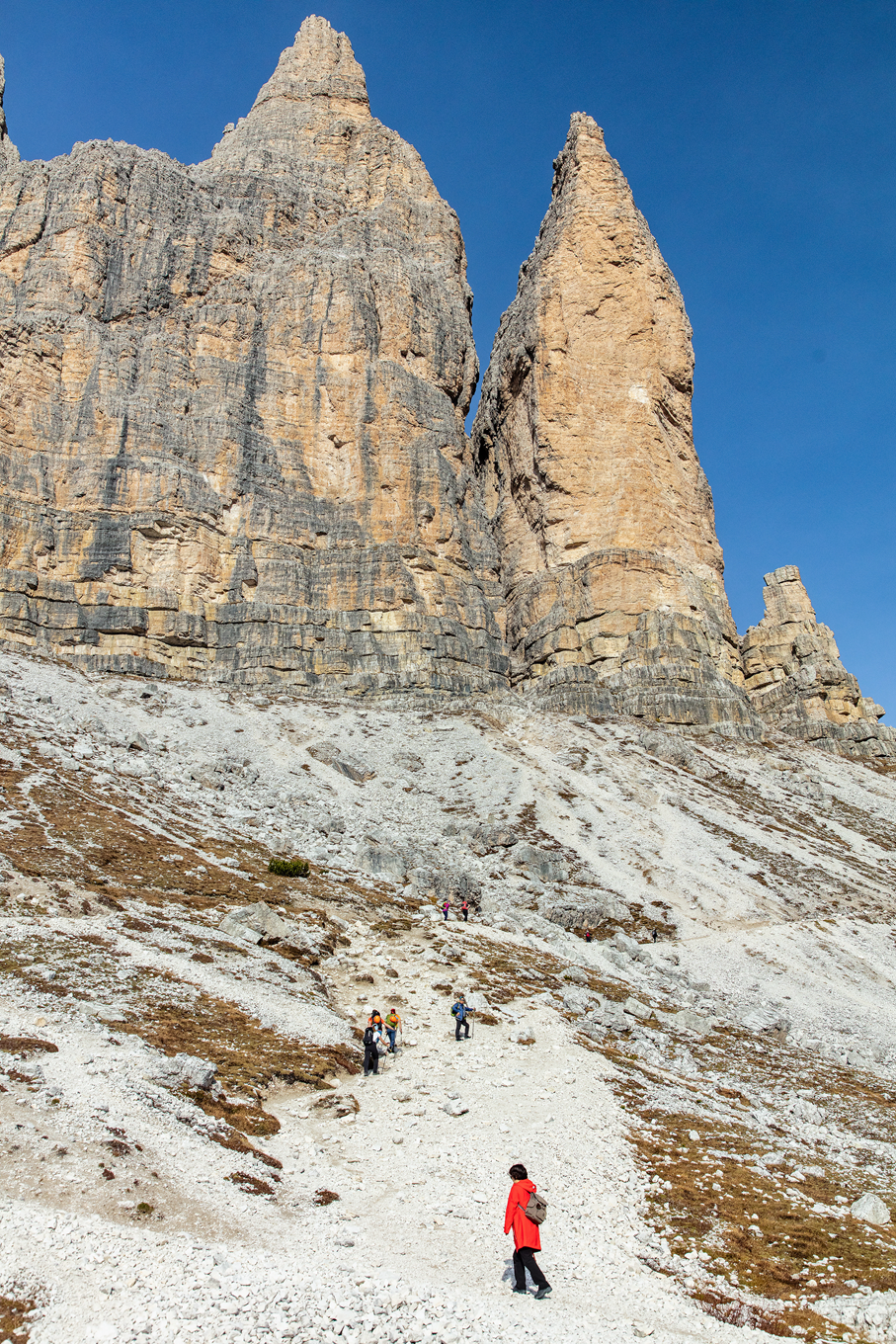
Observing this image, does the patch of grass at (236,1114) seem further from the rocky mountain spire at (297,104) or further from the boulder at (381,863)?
the rocky mountain spire at (297,104)

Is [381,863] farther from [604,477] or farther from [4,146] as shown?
[4,146]

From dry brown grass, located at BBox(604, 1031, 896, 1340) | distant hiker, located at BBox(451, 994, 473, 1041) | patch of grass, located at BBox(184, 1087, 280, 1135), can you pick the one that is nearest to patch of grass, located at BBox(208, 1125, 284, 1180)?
patch of grass, located at BBox(184, 1087, 280, 1135)

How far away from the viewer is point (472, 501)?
9112cm

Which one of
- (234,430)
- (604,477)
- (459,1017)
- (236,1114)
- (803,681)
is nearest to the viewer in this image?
(236,1114)

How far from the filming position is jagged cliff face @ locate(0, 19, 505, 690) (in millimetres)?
68875

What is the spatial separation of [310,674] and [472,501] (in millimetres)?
32211

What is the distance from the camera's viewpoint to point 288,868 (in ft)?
105

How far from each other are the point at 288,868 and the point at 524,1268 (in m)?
22.9

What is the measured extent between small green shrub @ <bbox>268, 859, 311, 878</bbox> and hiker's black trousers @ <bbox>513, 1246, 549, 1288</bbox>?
22.8 m

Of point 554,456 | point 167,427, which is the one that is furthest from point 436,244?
point 167,427

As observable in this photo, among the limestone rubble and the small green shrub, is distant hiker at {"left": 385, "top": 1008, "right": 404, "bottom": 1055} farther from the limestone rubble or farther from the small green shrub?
the limestone rubble

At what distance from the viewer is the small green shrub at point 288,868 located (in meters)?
31.8

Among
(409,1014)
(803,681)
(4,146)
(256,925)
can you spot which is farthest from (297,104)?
(409,1014)

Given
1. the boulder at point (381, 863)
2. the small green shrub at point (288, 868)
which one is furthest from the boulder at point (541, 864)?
the small green shrub at point (288, 868)
